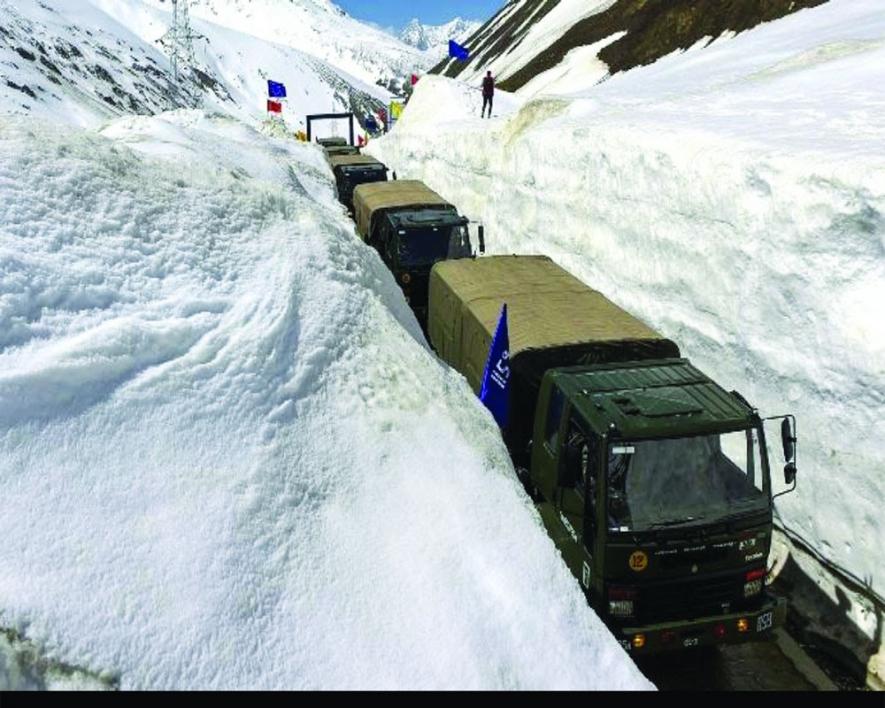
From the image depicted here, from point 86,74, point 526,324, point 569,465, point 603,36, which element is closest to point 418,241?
point 526,324

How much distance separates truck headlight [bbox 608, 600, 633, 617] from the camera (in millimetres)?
6629

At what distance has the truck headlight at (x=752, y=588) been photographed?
6898mm

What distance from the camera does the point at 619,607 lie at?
6.64m

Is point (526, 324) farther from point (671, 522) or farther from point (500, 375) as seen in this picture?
point (671, 522)

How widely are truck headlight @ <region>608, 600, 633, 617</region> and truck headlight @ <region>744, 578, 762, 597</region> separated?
111 centimetres

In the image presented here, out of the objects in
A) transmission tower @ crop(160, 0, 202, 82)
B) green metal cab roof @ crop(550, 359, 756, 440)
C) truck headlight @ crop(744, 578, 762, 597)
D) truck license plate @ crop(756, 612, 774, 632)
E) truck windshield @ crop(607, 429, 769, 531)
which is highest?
transmission tower @ crop(160, 0, 202, 82)

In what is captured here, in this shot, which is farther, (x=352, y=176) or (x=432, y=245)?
(x=352, y=176)

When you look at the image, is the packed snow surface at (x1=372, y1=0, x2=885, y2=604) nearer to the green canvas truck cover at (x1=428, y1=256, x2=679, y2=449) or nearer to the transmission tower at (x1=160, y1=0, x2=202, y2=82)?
the green canvas truck cover at (x1=428, y1=256, x2=679, y2=449)

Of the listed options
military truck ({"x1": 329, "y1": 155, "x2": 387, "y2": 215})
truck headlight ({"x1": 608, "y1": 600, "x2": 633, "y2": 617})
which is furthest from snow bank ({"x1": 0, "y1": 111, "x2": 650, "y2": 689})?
military truck ({"x1": 329, "y1": 155, "x2": 387, "y2": 215})

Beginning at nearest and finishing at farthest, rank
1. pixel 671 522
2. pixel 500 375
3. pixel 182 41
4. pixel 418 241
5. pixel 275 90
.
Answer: pixel 671 522 → pixel 500 375 → pixel 418 241 → pixel 275 90 → pixel 182 41

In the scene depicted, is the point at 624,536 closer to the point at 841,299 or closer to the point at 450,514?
the point at 450,514

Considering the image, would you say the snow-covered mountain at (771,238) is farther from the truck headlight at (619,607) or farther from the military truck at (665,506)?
the truck headlight at (619,607)

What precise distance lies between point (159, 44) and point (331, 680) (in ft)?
685

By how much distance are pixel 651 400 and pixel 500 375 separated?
1.89 meters
